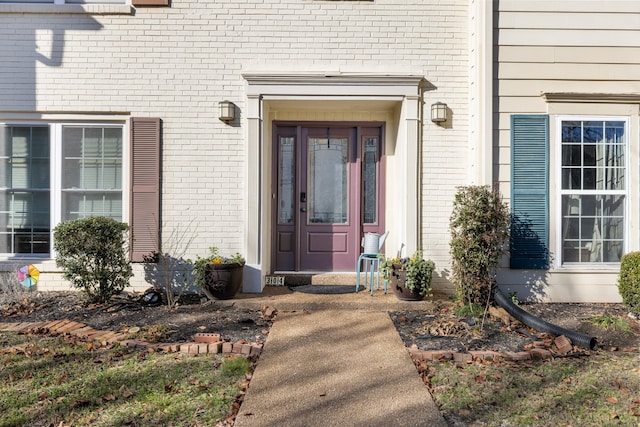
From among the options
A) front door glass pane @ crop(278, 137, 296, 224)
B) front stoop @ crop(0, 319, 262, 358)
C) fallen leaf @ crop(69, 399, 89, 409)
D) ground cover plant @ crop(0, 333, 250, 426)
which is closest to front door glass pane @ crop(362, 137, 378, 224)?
front door glass pane @ crop(278, 137, 296, 224)

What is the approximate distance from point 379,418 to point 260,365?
1157mm

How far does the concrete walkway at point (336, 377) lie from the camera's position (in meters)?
2.76

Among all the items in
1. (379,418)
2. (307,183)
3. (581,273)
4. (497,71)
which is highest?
(497,71)

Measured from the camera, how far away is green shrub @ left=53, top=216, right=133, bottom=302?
5098mm

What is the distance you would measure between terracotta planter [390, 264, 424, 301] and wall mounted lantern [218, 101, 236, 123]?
2.77 metres

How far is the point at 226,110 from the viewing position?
568 cm

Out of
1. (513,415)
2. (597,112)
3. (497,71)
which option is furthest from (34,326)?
(597,112)

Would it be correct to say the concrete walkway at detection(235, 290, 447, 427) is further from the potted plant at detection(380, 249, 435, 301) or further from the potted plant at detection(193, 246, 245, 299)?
the potted plant at detection(193, 246, 245, 299)

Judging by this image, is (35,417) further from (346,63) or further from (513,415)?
(346,63)

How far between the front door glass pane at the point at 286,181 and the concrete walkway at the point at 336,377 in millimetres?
1828

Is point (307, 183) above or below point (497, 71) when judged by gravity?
below

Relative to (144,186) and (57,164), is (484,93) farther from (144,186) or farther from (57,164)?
(57,164)

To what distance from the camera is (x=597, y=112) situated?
5.52m

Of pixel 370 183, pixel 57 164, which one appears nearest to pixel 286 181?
pixel 370 183
